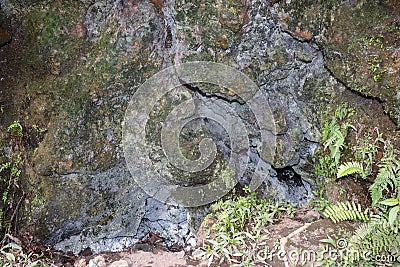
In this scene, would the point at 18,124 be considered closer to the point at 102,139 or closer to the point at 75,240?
the point at 102,139

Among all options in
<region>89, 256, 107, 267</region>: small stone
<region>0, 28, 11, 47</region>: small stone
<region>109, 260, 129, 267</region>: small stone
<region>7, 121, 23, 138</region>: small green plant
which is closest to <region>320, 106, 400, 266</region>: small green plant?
<region>109, 260, 129, 267</region>: small stone

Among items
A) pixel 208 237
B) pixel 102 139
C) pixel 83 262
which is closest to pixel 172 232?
pixel 208 237

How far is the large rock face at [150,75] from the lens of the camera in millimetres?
4066

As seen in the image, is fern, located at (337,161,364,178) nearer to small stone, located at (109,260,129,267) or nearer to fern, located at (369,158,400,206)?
fern, located at (369,158,400,206)

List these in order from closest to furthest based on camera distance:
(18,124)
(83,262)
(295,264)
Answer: (295,264)
(18,124)
(83,262)

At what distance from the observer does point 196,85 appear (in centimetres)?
460

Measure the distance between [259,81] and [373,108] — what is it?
132cm

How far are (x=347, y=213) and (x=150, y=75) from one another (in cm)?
281

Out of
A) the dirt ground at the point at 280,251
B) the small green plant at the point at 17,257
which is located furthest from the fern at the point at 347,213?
the small green plant at the point at 17,257

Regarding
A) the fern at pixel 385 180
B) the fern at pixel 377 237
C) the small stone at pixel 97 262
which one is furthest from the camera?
the small stone at pixel 97 262

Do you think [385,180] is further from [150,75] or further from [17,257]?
[17,257]

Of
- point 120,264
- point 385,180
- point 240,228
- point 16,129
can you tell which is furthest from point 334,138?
point 16,129

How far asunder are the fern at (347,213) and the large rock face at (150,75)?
2.35ft

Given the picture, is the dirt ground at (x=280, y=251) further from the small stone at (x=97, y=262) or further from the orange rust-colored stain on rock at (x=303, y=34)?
the orange rust-colored stain on rock at (x=303, y=34)
